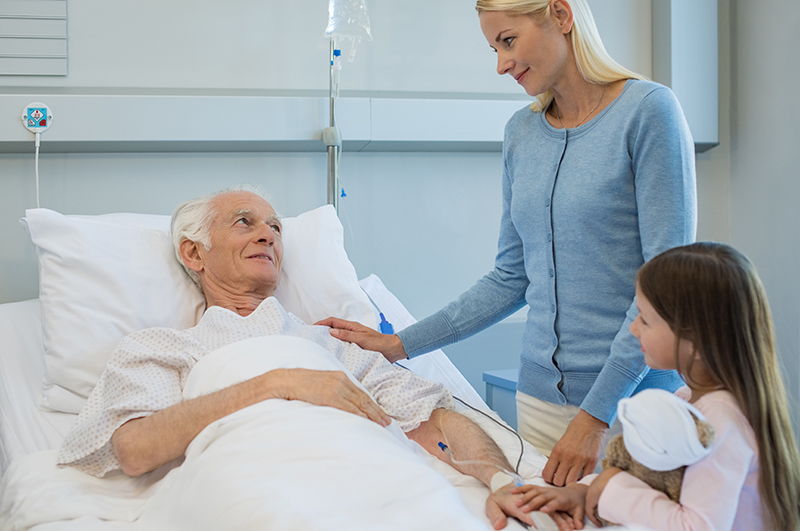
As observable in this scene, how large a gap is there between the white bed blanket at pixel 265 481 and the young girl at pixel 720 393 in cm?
24

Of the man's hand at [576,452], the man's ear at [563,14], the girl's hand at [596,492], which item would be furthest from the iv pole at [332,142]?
the girl's hand at [596,492]

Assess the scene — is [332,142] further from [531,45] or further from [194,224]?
[531,45]

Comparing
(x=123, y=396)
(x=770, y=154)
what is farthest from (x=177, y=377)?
(x=770, y=154)

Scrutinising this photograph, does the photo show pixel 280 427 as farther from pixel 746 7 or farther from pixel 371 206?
pixel 746 7

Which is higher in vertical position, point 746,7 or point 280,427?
point 746,7

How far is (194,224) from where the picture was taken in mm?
2102

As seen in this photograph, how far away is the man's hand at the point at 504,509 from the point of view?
52.7 inches

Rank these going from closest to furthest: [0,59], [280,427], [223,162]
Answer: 1. [280,427]
2. [0,59]
3. [223,162]

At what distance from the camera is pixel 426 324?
1.95 meters

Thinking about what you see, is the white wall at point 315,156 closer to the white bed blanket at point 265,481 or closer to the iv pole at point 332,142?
the iv pole at point 332,142

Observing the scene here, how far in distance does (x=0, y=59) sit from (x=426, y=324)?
5.34 feet

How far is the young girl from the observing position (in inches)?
40.4

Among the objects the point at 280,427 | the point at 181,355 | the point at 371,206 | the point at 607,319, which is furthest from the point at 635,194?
the point at 371,206

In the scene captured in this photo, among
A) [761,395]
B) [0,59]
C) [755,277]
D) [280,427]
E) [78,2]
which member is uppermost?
[78,2]
